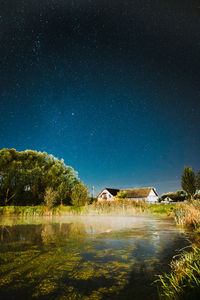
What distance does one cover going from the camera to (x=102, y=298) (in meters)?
3.55

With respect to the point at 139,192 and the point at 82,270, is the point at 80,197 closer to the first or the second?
the point at 82,270

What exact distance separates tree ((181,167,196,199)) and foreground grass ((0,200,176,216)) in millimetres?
11322

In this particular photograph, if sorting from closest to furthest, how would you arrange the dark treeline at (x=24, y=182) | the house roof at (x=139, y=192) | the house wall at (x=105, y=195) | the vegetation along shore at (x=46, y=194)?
the vegetation along shore at (x=46, y=194) → the dark treeline at (x=24, y=182) → the house roof at (x=139, y=192) → the house wall at (x=105, y=195)

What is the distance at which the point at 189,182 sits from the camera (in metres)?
36.7

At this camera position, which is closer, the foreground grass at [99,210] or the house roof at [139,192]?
the foreground grass at [99,210]

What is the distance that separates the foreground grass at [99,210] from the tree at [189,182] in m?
11.3

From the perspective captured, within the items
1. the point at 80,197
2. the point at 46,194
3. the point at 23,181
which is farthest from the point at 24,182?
the point at 80,197

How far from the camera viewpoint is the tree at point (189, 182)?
36.3 metres

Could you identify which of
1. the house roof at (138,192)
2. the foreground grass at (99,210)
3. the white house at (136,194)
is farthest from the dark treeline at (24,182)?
the house roof at (138,192)

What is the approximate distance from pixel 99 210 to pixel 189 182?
2015cm

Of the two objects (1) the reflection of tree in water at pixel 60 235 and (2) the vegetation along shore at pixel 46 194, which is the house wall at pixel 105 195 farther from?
(1) the reflection of tree in water at pixel 60 235

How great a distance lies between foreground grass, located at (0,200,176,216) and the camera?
81.8 feet

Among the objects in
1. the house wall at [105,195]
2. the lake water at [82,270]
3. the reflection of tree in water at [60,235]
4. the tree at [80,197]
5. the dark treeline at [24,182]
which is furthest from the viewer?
the house wall at [105,195]

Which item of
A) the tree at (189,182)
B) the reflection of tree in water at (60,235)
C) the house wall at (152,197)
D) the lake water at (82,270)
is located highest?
the tree at (189,182)
